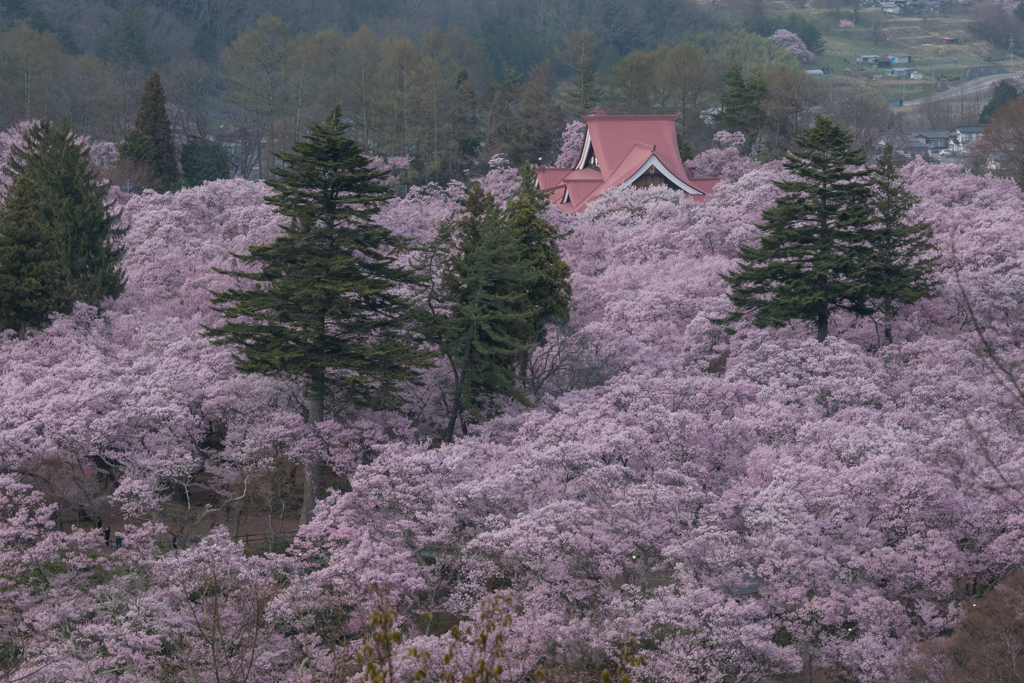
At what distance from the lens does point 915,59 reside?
188375 millimetres

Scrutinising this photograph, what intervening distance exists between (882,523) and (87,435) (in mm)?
18968

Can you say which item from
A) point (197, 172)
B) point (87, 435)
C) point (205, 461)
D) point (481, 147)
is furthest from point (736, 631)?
point (481, 147)

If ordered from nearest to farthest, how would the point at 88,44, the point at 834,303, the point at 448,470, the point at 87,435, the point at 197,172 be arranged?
the point at 448,470
the point at 87,435
the point at 834,303
the point at 197,172
the point at 88,44

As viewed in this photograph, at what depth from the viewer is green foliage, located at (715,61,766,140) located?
75.9m

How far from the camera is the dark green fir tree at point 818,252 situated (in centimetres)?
3231

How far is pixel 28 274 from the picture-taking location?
32812 millimetres

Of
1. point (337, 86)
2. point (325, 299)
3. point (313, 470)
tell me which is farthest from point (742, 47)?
point (313, 470)

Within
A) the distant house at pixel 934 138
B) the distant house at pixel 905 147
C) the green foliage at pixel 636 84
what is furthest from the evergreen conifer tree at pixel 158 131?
the distant house at pixel 934 138

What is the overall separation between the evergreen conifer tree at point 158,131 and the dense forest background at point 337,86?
32.1ft

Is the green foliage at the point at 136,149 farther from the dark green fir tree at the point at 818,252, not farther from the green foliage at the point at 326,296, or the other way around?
the dark green fir tree at the point at 818,252

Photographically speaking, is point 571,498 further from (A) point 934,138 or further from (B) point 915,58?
(B) point 915,58

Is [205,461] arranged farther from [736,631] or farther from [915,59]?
[915,59]

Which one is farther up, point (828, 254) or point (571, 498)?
point (828, 254)

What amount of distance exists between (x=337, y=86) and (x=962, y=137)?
67.4 metres
